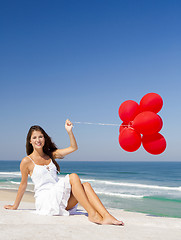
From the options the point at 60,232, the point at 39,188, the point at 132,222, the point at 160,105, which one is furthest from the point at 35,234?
the point at 160,105

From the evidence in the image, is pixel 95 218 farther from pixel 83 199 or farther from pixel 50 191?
pixel 50 191

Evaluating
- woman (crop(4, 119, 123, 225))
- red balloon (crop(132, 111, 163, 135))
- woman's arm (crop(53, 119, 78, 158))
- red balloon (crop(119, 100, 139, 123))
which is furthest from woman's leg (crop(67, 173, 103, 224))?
red balloon (crop(119, 100, 139, 123))

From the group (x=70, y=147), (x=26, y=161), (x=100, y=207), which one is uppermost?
(x=70, y=147)

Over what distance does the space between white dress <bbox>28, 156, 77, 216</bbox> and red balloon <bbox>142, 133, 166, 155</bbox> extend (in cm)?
149

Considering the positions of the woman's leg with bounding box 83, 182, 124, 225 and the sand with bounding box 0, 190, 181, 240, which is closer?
the sand with bounding box 0, 190, 181, 240

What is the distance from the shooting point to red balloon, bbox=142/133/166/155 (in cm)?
462

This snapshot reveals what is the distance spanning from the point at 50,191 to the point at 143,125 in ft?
5.83

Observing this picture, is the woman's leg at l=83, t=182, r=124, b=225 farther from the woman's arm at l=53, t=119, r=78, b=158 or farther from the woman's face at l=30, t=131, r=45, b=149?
the woman's face at l=30, t=131, r=45, b=149

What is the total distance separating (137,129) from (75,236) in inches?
88.0

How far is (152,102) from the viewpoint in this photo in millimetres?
4691

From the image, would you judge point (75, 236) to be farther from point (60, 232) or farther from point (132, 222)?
point (132, 222)

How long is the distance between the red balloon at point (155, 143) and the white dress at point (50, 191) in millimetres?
1492

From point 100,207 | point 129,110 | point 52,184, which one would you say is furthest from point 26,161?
point 129,110

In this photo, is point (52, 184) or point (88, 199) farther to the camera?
point (52, 184)
